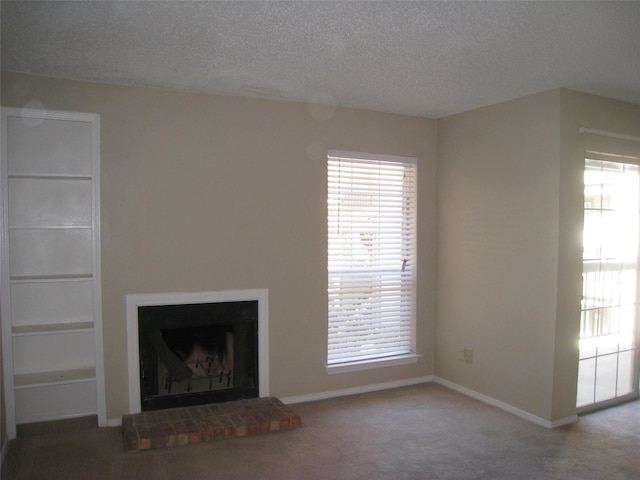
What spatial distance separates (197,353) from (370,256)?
1.75 m

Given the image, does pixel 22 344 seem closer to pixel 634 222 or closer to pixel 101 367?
pixel 101 367

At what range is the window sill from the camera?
14.2ft

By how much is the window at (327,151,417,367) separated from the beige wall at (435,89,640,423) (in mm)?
394

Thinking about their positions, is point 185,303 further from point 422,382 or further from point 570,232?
point 570,232

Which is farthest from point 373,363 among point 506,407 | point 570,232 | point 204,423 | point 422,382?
point 570,232

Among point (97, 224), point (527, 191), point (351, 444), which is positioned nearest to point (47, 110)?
point (97, 224)

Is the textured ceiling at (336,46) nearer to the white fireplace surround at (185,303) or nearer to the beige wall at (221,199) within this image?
the beige wall at (221,199)

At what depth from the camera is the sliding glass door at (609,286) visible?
12.9ft

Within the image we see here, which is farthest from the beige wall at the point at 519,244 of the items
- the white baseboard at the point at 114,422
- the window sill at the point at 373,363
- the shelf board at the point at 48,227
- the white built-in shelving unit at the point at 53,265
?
the shelf board at the point at 48,227

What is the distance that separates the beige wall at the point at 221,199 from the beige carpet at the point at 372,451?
521 mm

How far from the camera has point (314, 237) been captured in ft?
13.9

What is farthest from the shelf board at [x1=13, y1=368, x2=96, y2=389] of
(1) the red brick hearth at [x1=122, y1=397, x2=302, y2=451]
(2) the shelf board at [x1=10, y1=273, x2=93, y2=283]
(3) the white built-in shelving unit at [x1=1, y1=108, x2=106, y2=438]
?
(2) the shelf board at [x1=10, y1=273, x2=93, y2=283]

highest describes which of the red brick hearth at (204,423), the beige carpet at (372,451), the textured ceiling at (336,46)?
the textured ceiling at (336,46)

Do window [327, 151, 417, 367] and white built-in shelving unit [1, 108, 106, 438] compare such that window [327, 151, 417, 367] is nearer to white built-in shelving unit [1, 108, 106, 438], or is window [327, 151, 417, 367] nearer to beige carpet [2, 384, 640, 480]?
beige carpet [2, 384, 640, 480]
